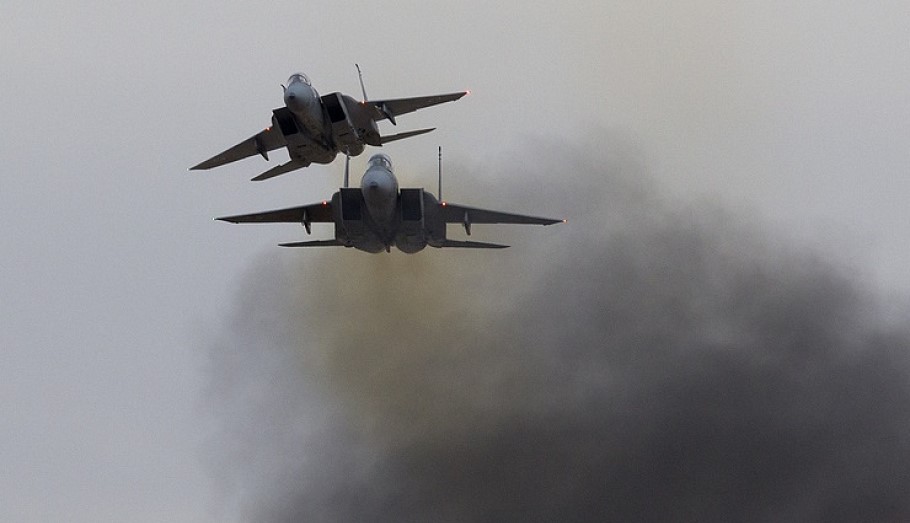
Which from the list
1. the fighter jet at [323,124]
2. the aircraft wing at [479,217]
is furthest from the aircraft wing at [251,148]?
the aircraft wing at [479,217]

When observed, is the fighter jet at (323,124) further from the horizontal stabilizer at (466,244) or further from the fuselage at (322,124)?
the horizontal stabilizer at (466,244)

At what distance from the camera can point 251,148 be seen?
9144cm

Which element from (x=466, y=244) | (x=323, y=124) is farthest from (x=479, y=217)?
(x=323, y=124)

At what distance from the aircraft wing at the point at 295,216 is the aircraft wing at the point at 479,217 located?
473 centimetres

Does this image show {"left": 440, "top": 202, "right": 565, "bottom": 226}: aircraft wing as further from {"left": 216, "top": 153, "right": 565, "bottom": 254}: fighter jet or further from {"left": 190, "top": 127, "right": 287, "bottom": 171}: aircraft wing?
{"left": 190, "top": 127, "right": 287, "bottom": 171}: aircraft wing

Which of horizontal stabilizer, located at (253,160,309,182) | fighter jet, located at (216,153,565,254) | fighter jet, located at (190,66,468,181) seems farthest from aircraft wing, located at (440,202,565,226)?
horizontal stabilizer, located at (253,160,309,182)

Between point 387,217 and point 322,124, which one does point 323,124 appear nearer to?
point 322,124

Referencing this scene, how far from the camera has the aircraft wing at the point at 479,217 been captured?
86375mm

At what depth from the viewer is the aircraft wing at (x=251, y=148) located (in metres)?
88.8

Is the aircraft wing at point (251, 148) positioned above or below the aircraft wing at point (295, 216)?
above

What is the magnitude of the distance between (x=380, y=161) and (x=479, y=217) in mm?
5415

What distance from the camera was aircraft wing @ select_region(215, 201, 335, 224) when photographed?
87812 mm

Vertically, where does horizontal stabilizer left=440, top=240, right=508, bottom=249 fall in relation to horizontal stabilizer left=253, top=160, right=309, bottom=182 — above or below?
below

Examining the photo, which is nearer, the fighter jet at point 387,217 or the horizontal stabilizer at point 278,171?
the fighter jet at point 387,217
